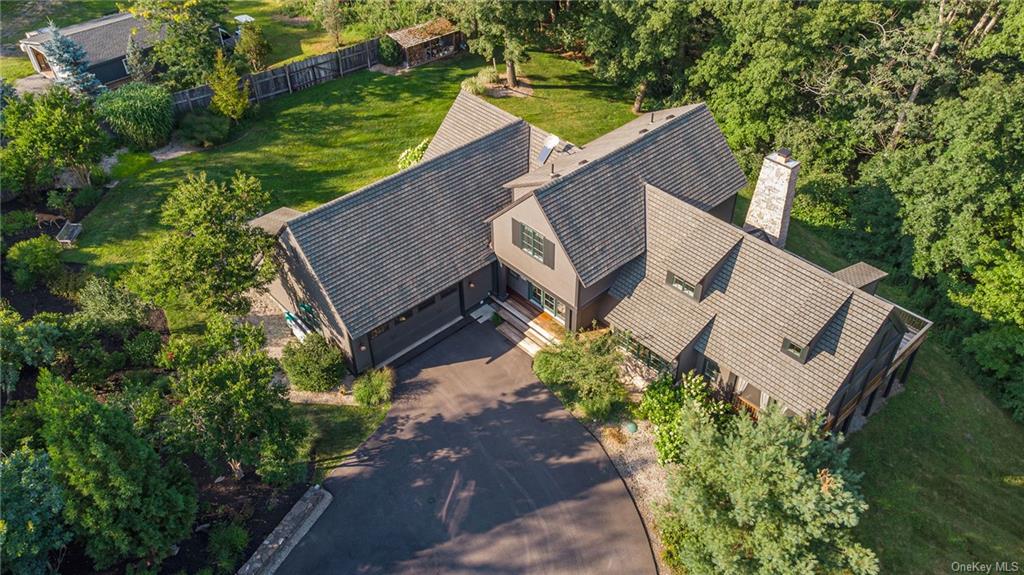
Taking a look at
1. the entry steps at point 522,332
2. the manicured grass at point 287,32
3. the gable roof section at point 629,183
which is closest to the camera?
the gable roof section at point 629,183

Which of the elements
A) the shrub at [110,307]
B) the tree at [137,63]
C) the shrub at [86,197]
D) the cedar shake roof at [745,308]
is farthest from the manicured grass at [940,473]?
the tree at [137,63]

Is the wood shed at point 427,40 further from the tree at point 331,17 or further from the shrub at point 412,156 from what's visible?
the shrub at point 412,156

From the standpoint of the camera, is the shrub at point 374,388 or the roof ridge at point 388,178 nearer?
the roof ridge at point 388,178

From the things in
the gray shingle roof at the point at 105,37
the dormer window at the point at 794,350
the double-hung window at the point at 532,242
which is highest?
the gray shingle roof at the point at 105,37

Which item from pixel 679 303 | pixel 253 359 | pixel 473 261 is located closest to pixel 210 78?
pixel 473 261

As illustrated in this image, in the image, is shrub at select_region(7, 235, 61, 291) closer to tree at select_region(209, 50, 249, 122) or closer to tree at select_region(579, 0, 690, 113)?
tree at select_region(209, 50, 249, 122)

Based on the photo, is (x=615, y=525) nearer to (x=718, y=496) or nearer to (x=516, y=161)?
(x=718, y=496)
